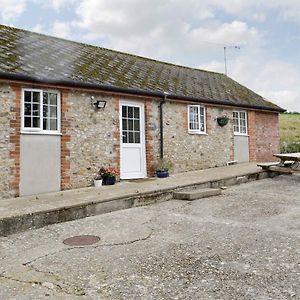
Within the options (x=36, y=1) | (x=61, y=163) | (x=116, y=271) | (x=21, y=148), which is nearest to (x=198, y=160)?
(x=61, y=163)

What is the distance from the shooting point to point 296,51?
1208 centimetres

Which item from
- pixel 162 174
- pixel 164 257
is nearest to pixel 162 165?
pixel 162 174

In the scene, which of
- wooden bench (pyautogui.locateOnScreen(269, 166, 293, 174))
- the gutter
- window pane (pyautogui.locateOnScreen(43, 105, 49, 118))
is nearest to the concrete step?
wooden bench (pyautogui.locateOnScreen(269, 166, 293, 174))

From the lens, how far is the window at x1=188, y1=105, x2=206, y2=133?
1309 cm

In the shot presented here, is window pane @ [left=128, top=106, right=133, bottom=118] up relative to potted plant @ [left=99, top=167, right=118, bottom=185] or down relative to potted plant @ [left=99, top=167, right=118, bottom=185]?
up

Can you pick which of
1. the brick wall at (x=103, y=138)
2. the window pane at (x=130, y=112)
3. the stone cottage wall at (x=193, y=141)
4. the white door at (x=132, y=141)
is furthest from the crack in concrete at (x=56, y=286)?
the stone cottage wall at (x=193, y=141)

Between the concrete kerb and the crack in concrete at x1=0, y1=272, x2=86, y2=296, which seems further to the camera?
the concrete kerb

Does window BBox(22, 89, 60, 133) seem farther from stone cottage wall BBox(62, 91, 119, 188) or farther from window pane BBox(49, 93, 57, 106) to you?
stone cottage wall BBox(62, 91, 119, 188)

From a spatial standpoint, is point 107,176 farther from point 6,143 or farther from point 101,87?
point 6,143

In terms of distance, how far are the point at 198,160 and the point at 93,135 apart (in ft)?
16.1

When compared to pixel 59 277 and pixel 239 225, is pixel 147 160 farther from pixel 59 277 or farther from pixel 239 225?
pixel 59 277

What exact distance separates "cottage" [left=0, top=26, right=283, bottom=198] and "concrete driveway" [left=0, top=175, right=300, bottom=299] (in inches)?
118

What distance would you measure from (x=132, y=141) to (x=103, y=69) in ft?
9.27

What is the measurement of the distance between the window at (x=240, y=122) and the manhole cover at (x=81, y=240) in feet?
35.8
